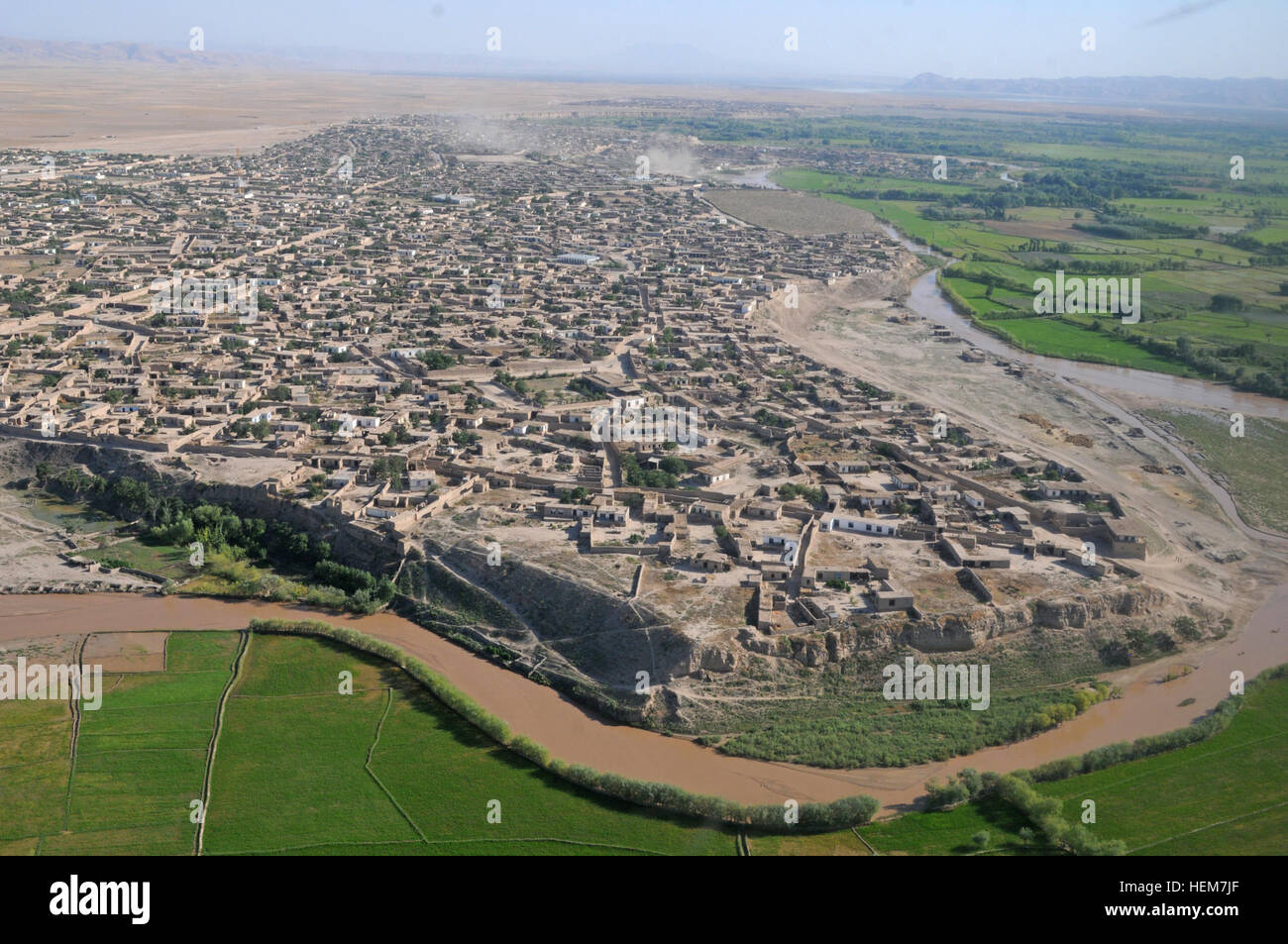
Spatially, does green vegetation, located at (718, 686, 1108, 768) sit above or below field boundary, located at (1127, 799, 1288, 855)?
above

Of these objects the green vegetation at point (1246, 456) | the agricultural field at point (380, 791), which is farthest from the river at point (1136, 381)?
the agricultural field at point (380, 791)

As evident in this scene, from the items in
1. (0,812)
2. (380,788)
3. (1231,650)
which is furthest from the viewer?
(1231,650)

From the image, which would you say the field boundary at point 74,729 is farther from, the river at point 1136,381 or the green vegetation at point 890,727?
the river at point 1136,381

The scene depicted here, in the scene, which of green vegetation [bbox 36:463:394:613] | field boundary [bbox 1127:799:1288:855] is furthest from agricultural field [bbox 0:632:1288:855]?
green vegetation [bbox 36:463:394:613]

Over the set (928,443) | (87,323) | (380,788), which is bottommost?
(380,788)

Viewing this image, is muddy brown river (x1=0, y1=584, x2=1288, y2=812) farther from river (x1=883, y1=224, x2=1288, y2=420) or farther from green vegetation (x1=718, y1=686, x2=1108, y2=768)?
river (x1=883, y1=224, x2=1288, y2=420)

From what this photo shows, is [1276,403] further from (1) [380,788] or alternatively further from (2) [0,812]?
(2) [0,812]

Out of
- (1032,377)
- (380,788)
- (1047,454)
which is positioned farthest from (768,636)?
(1032,377)
